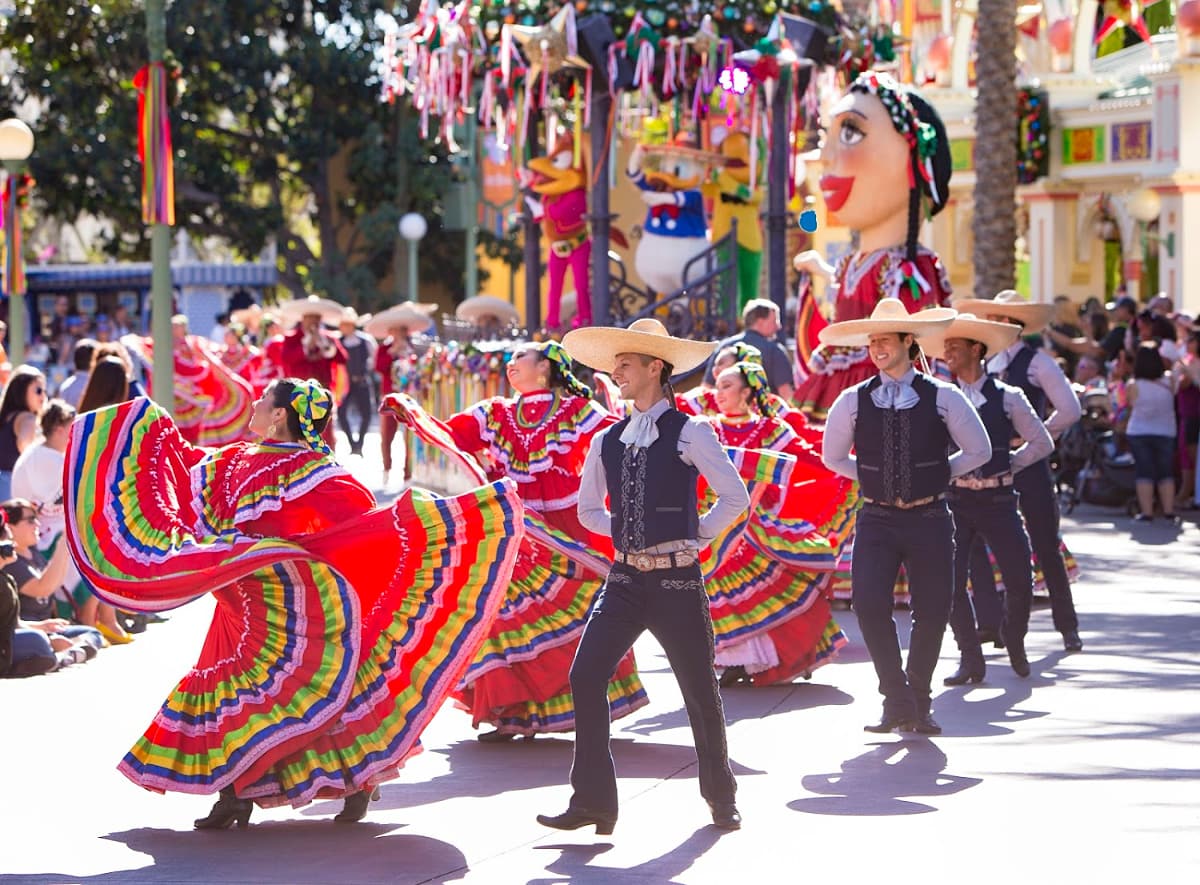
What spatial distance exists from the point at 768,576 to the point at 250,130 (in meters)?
34.4

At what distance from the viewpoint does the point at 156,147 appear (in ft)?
54.2

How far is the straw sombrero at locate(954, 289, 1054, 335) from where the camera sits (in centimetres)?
1219

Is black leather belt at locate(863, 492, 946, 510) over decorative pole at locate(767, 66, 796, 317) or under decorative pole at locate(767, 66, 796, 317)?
under

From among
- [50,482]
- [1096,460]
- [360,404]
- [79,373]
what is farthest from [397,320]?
[50,482]

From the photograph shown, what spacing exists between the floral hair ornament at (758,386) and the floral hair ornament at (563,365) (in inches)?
60.4

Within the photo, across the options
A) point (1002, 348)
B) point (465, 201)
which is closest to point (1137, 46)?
point (465, 201)

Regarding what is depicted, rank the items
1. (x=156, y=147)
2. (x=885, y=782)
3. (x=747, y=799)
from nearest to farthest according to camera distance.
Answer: (x=747, y=799) < (x=885, y=782) < (x=156, y=147)

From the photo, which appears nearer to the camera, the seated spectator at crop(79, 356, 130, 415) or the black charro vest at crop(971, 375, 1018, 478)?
the black charro vest at crop(971, 375, 1018, 478)

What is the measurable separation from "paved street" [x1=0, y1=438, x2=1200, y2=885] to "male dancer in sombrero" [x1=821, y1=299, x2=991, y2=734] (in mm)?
311

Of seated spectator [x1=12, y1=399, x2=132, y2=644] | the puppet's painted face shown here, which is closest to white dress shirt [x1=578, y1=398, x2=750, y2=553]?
seated spectator [x1=12, y1=399, x2=132, y2=644]

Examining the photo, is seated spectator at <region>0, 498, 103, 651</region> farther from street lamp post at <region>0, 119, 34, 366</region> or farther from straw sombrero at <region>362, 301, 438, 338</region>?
straw sombrero at <region>362, 301, 438, 338</region>

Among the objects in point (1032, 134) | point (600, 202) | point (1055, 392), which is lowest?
point (1055, 392)

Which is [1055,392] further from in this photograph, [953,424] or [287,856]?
[287,856]

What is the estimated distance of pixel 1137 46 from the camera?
3500 centimetres
